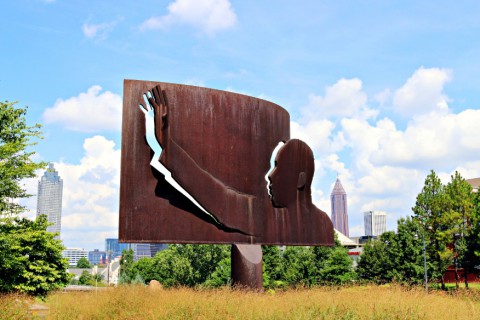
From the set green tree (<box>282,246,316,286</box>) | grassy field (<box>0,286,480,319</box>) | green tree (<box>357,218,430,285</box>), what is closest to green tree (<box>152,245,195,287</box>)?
green tree (<box>282,246,316,286</box>)

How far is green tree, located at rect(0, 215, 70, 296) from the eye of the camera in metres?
15.8

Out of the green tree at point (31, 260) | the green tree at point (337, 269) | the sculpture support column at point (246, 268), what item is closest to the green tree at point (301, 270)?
the green tree at point (337, 269)

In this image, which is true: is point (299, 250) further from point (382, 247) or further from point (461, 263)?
point (461, 263)

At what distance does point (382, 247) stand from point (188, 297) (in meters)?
23.1

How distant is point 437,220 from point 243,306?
73.8ft

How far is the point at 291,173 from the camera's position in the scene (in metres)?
12.1

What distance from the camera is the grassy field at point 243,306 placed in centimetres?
853

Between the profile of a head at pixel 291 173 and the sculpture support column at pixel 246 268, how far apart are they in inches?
54.1

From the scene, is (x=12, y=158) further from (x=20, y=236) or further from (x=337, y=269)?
(x=337, y=269)

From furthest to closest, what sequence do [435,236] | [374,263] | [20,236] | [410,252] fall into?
[374,263] < [435,236] < [410,252] < [20,236]

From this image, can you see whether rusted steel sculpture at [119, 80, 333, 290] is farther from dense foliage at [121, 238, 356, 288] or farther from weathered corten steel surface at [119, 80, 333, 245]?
dense foliage at [121, 238, 356, 288]

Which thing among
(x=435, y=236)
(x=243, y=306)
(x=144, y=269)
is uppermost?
(x=435, y=236)

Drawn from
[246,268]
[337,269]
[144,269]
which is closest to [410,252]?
[337,269]

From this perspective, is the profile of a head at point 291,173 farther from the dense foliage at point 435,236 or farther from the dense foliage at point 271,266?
the dense foliage at point 435,236
